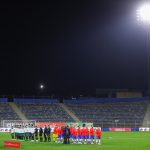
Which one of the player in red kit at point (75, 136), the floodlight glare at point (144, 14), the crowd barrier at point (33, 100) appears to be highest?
the floodlight glare at point (144, 14)

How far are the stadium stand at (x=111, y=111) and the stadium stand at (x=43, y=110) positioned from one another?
3.49 metres

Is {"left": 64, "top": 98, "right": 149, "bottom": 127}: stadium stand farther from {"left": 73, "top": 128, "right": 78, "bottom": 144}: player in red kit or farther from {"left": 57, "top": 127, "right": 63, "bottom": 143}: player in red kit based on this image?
{"left": 73, "top": 128, "right": 78, "bottom": 144}: player in red kit

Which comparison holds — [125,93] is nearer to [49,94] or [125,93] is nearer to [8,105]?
[49,94]

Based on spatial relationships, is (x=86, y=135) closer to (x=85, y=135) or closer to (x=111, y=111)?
(x=85, y=135)

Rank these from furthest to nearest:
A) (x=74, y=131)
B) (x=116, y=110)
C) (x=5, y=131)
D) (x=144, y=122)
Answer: (x=116, y=110)
(x=144, y=122)
(x=5, y=131)
(x=74, y=131)

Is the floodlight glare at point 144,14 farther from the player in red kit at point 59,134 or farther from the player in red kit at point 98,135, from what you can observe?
the player in red kit at point 59,134

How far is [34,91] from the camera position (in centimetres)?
11006

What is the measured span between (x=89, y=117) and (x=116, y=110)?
24.2ft

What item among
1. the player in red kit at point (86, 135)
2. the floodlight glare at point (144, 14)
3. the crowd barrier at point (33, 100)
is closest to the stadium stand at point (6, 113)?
the crowd barrier at point (33, 100)

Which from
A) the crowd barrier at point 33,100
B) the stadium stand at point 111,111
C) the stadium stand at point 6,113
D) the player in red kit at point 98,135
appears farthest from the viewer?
the crowd barrier at point 33,100

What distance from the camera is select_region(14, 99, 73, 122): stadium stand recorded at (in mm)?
90375

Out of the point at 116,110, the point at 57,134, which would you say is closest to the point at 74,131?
the point at 57,134

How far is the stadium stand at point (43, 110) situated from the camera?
9038 cm

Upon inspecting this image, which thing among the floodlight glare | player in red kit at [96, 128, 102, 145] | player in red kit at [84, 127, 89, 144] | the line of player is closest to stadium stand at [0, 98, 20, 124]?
the line of player
